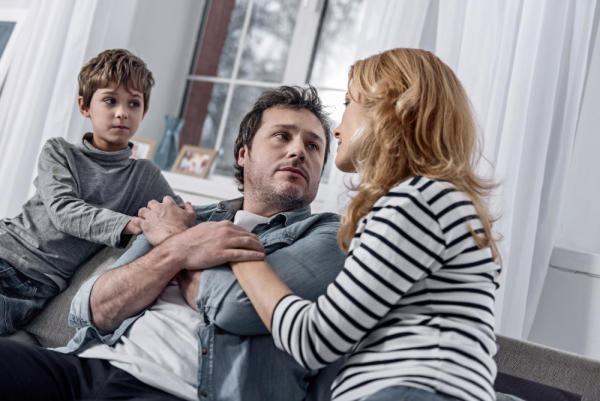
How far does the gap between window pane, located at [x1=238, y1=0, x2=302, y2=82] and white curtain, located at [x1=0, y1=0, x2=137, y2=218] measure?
28.5 inches

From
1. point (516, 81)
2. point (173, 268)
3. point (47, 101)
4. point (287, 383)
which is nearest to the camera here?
point (287, 383)

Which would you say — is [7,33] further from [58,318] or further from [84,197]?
[58,318]

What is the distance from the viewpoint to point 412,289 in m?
1.00

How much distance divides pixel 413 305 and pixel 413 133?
1.09 ft

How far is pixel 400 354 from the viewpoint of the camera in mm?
973

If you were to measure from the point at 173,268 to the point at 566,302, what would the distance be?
1289 millimetres

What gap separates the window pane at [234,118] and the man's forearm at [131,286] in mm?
1773

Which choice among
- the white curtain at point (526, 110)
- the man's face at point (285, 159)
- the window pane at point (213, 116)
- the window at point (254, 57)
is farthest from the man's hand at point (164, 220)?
the window pane at point (213, 116)

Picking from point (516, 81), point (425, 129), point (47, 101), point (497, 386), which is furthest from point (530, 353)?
point (47, 101)

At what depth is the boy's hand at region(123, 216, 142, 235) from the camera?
68.1 inches

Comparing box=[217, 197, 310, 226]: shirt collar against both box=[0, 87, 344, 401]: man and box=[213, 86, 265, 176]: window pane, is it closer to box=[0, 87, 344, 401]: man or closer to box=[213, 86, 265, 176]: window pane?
box=[0, 87, 344, 401]: man

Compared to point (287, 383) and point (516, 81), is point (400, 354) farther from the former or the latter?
point (516, 81)

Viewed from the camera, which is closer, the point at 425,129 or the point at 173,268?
the point at 425,129

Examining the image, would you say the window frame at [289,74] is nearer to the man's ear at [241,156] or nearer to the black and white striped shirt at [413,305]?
the man's ear at [241,156]
